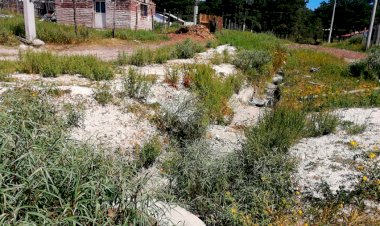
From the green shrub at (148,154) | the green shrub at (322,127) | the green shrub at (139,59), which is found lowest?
the green shrub at (148,154)

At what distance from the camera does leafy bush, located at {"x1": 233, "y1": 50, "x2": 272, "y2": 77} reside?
8570mm

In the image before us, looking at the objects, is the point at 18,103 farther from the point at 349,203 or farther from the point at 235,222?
the point at 349,203

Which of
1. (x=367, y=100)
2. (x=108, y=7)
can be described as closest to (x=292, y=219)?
(x=367, y=100)

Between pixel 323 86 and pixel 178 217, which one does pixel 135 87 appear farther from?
pixel 323 86

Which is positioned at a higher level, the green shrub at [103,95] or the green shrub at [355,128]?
the green shrub at [103,95]

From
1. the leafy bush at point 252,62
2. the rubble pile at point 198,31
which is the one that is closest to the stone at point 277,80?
the leafy bush at point 252,62

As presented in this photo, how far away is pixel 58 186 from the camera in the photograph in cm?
190

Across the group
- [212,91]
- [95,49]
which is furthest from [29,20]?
[212,91]

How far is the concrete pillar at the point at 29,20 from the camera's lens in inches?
420

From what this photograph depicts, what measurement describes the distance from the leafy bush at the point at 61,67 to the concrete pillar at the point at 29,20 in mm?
5293

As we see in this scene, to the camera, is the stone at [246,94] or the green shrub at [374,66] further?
the green shrub at [374,66]

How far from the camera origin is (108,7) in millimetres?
20734

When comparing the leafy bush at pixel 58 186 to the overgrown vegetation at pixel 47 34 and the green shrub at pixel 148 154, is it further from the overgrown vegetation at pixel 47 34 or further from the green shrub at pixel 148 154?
the overgrown vegetation at pixel 47 34

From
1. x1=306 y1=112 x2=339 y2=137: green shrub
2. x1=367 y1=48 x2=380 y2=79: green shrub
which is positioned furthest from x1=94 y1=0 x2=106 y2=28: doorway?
x1=306 y1=112 x2=339 y2=137: green shrub
